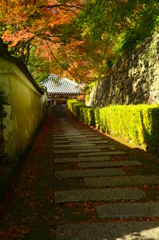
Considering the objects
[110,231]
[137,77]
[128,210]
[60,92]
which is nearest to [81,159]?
[128,210]

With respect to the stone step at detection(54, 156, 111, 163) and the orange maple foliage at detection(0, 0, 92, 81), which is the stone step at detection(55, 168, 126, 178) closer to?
the stone step at detection(54, 156, 111, 163)

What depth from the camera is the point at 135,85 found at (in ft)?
44.6

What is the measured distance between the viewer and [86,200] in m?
3.66

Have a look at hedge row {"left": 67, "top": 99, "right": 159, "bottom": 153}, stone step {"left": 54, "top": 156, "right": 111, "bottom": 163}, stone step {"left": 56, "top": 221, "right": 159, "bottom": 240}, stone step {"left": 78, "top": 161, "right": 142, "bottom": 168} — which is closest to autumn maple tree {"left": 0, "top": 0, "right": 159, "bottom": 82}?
hedge row {"left": 67, "top": 99, "right": 159, "bottom": 153}

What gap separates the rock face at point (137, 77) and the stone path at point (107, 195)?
5.80 meters

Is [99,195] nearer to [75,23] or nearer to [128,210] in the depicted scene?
[128,210]

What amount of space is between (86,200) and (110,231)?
979 millimetres

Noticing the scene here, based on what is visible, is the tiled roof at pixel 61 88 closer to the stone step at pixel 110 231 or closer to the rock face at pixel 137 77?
the rock face at pixel 137 77

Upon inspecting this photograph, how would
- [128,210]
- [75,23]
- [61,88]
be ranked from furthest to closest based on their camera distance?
[61,88], [75,23], [128,210]

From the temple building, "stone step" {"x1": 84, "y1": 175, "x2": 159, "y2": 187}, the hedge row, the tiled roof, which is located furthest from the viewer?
the temple building

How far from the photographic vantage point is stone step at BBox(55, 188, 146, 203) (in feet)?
12.1

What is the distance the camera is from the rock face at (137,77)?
444 inches

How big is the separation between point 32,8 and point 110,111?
214 inches

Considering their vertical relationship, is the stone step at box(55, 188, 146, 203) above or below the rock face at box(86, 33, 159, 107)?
below
